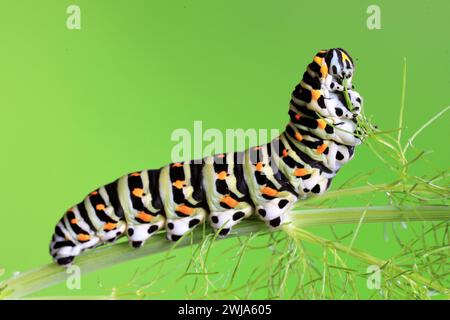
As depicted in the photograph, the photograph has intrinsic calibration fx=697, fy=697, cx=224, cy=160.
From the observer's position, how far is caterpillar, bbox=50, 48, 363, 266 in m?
1.14

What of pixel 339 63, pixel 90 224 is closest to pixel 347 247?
pixel 339 63

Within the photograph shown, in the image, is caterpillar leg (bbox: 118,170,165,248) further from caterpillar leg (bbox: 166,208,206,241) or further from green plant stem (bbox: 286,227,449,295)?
green plant stem (bbox: 286,227,449,295)

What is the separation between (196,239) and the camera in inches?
45.9

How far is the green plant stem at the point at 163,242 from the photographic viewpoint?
1.00 metres

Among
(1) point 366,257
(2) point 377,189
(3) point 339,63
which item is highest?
(3) point 339,63

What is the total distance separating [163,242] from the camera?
113 centimetres

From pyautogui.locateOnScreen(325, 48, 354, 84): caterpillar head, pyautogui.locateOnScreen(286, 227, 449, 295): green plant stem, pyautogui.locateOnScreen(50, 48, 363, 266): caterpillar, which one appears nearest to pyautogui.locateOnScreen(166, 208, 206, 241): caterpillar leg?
pyautogui.locateOnScreen(50, 48, 363, 266): caterpillar

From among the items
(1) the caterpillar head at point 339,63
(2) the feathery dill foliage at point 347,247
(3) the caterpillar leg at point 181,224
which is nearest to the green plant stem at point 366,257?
(2) the feathery dill foliage at point 347,247

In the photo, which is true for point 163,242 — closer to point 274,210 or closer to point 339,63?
point 274,210

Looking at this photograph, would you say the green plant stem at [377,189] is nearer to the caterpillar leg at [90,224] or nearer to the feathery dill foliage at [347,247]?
the feathery dill foliage at [347,247]

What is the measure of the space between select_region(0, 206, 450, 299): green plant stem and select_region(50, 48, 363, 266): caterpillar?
22 mm

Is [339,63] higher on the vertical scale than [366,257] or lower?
higher

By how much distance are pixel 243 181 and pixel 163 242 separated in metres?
0.17

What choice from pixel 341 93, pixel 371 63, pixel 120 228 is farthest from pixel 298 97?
pixel 371 63
